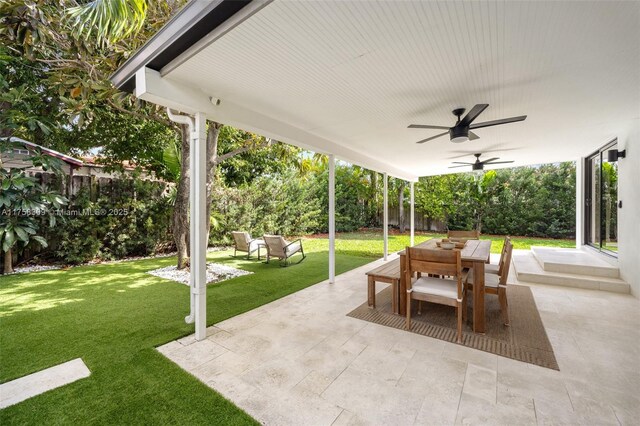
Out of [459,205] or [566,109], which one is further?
[459,205]

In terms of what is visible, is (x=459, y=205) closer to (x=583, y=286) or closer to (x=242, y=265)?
(x=583, y=286)

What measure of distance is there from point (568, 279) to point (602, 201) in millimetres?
2614

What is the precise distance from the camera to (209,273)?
18.8 feet

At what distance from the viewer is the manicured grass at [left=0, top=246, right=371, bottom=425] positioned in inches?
74.8

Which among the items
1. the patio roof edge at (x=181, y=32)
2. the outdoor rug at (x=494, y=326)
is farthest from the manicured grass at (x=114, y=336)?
the patio roof edge at (x=181, y=32)

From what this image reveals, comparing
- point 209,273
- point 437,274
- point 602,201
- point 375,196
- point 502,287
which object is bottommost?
point 209,273

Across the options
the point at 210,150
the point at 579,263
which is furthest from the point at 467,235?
the point at 210,150

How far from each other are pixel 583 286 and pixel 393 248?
5.29 meters

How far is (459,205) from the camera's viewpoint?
1255 centimetres

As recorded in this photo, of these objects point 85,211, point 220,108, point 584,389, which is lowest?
point 584,389

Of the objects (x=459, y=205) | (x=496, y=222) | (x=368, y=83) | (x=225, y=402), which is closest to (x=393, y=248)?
(x=459, y=205)

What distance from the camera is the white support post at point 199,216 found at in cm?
303

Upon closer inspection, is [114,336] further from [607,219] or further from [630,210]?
[607,219]

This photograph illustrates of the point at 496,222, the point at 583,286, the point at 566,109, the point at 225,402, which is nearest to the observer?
the point at 225,402
